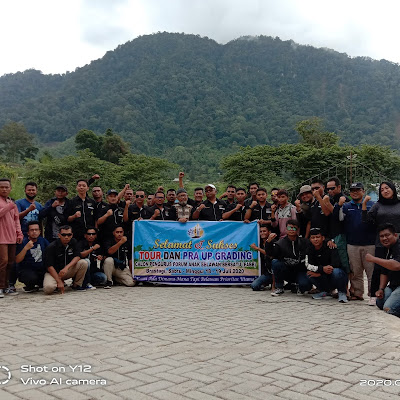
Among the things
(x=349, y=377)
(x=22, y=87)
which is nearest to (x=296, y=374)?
(x=349, y=377)

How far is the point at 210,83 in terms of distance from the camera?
118562 millimetres

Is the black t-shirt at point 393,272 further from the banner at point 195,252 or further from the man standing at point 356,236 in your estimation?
the banner at point 195,252

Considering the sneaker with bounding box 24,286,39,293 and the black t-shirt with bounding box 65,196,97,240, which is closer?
the sneaker with bounding box 24,286,39,293

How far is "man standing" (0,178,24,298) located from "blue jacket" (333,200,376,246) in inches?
201

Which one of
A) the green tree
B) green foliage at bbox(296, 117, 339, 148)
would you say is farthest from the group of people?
the green tree

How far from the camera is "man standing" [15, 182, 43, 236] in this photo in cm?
727

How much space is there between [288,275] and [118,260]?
3119 millimetres

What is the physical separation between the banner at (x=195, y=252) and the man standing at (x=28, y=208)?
180cm

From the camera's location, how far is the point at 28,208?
7.28 m

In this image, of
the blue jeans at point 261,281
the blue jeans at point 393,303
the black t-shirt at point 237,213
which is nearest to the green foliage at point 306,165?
the black t-shirt at point 237,213

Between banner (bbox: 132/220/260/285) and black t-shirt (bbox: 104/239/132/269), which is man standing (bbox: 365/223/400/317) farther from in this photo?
black t-shirt (bbox: 104/239/132/269)

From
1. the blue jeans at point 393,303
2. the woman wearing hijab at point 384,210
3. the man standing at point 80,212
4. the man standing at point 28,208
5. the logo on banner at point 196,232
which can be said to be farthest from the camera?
the logo on banner at point 196,232

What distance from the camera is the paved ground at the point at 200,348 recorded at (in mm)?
3031

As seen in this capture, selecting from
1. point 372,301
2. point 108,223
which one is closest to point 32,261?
point 108,223
